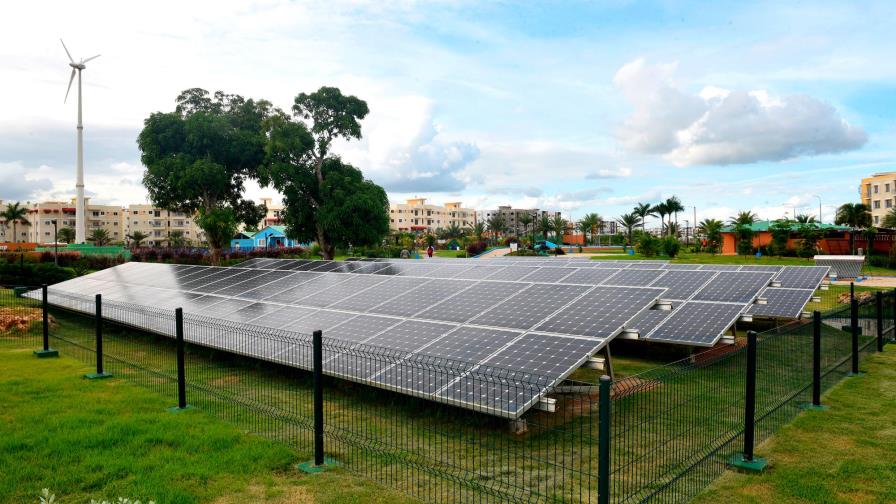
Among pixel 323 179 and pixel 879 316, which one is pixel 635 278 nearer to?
pixel 879 316

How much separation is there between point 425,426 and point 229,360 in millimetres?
7782

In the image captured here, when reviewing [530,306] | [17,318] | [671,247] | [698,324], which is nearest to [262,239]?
[671,247]

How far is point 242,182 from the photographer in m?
49.0

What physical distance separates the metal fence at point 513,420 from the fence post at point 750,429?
0.07ft

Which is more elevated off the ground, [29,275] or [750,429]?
[29,275]

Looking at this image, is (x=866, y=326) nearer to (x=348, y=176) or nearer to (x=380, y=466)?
(x=380, y=466)

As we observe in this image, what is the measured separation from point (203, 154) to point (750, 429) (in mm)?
44075

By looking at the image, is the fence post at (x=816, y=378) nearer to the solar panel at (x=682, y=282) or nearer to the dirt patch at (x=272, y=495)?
the solar panel at (x=682, y=282)

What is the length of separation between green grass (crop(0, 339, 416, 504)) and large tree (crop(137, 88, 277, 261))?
106ft

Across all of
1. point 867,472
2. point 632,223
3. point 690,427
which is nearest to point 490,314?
point 690,427

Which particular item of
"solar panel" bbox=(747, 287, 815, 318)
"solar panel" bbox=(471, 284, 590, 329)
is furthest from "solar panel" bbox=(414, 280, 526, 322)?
"solar panel" bbox=(747, 287, 815, 318)

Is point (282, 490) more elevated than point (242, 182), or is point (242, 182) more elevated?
point (242, 182)

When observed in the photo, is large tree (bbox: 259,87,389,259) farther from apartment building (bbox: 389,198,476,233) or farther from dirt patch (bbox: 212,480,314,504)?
apartment building (bbox: 389,198,476,233)

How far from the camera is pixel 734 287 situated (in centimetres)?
1722
